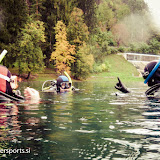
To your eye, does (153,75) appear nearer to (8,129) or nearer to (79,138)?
(8,129)

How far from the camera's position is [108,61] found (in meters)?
93.0

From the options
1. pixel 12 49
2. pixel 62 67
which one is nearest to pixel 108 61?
pixel 62 67

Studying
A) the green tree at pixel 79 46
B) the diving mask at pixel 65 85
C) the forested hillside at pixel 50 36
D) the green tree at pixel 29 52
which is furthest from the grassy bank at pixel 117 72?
the diving mask at pixel 65 85

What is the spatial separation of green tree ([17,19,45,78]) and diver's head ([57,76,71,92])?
3151 centimetres

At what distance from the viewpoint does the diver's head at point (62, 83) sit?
27630 mm

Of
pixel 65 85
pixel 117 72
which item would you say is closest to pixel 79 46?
pixel 117 72

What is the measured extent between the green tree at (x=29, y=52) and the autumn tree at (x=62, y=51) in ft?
14.9

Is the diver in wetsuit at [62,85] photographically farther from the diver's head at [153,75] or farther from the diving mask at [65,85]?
the diver's head at [153,75]

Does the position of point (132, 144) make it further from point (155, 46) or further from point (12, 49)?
point (155, 46)

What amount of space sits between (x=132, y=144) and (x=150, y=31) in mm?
116085

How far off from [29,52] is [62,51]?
7.70 m

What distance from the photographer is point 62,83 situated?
28.0m

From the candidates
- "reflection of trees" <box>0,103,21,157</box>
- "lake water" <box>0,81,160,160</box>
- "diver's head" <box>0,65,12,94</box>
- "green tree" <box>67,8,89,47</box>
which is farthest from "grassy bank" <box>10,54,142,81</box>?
"lake water" <box>0,81,160,160</box>

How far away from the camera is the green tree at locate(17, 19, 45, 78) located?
198 feet
